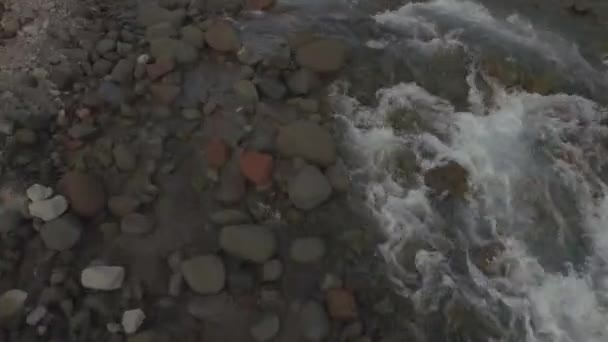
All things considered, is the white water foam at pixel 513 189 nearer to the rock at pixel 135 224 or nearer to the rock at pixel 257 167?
the rock at pixel 257 167

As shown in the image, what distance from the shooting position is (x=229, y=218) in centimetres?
618

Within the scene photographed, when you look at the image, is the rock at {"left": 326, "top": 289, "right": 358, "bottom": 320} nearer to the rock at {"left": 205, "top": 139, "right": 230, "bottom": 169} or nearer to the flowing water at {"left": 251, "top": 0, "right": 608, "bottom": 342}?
the flowing water at {"left": 251, "top": 0, "right": 608, "bottom": 342}

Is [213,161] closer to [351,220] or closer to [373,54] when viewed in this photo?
[351,220]

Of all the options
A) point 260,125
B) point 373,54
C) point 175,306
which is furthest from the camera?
point 373,54

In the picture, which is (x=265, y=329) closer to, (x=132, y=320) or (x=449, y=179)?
(x=132, y=320)

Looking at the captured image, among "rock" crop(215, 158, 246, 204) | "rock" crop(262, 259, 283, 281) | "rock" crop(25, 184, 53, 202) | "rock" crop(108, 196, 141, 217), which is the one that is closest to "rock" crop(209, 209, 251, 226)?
"rock" crop(215, 158, 246, 204)

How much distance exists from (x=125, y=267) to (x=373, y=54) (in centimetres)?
394

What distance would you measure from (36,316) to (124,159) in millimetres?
1746

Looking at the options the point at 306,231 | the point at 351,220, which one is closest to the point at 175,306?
the point at 306,231

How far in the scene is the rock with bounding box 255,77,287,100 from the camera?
A: 715 centimetres

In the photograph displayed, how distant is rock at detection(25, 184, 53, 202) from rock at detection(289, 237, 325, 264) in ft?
7.90

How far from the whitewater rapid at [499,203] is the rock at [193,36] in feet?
5.77

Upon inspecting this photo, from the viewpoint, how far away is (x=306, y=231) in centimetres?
626

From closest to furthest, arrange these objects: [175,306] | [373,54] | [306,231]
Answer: [175,306], [306,231], [373,54]
